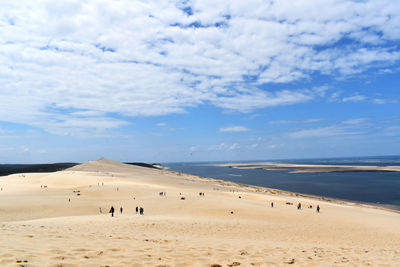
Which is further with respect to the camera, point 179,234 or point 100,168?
point 100,168

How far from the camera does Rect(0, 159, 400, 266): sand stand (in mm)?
7637

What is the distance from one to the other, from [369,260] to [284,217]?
17987mm

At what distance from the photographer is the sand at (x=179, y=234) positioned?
764 cm

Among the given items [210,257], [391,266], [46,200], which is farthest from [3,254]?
[46,200]

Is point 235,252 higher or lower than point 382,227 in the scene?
higher

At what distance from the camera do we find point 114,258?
7.25 m

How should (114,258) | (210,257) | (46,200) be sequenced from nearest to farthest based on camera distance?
(114,258) < (210,257) < (46,200)

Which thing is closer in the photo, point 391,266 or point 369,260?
point 391,266

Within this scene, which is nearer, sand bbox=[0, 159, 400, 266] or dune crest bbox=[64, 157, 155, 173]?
sand bbox=[0, 159, 400, 266]

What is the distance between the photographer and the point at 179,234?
15352 millimetres

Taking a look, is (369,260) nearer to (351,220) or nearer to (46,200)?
(351,220)

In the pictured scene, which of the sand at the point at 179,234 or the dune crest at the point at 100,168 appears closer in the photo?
the sand at the point at 179,234

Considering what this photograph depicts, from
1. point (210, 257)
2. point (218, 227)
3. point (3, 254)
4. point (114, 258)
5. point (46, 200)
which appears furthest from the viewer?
point (46, 200)

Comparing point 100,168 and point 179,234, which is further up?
point 100,168
